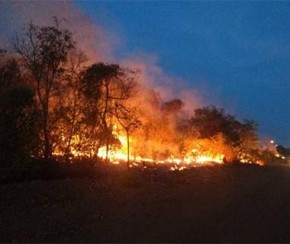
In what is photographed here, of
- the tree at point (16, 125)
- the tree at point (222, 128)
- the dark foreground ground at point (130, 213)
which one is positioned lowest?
the dark foreground ground at point (130, 213)

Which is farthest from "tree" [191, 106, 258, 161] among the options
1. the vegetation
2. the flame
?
the vegetation

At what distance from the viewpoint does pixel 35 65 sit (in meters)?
17.6

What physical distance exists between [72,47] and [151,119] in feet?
32.6

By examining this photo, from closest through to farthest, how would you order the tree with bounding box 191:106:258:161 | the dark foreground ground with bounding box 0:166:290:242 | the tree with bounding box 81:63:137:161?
the dark foreground ground with bounding box 0:166:290:242 < the tree with bounding box 81:63:137:161 < the tree with bounding box 191:106:258:161

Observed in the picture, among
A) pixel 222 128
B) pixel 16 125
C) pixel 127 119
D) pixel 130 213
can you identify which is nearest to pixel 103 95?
pixel 127 119

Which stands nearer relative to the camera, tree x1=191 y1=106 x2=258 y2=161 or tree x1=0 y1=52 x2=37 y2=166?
tree x1=0 y1=52 x2=37 y2=166

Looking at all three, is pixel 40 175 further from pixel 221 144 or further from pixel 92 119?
pixel 221 144

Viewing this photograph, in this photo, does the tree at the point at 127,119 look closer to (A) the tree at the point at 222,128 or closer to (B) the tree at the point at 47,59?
(B) the tree at the point at 47,59

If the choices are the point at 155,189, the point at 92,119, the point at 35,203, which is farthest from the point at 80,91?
the point at 35,203

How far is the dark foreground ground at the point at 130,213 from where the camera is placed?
419 inches

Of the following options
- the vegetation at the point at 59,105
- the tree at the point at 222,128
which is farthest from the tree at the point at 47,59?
the tree at the point at 222,128

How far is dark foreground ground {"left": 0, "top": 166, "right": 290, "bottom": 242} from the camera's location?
34.9 ft

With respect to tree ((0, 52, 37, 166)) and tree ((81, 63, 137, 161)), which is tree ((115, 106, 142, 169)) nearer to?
tree ((81, 63, 137, 161))

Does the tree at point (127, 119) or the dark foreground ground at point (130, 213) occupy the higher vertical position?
the tree at point (127, 119)
